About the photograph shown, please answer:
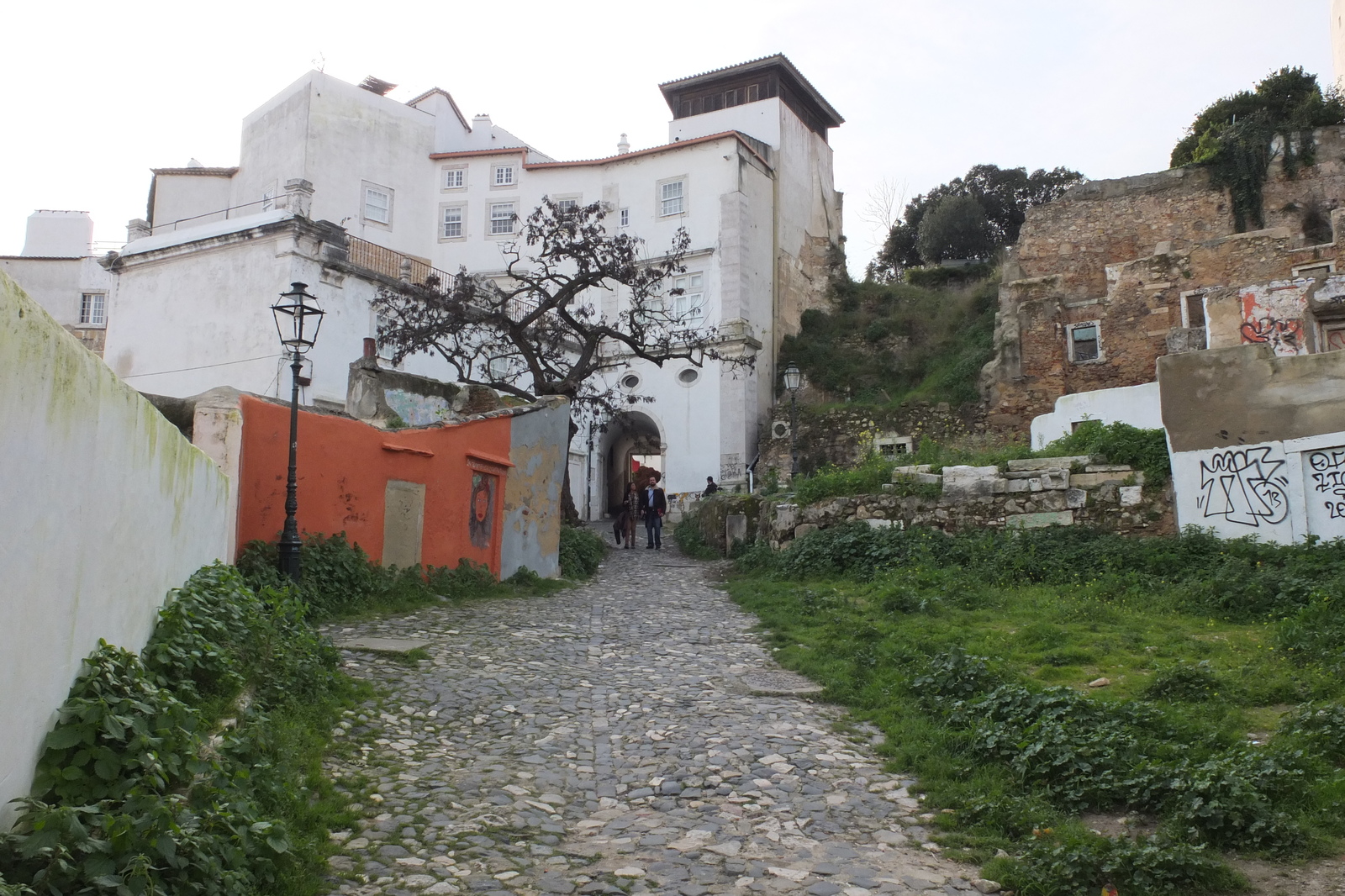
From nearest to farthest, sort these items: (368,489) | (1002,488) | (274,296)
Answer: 1. (368,489)
2. (1002,488)
3. (274,296)

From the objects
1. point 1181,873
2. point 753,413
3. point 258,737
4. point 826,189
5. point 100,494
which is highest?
point 826,189

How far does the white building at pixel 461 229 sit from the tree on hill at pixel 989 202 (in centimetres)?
691

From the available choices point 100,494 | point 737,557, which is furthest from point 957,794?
point 737,557

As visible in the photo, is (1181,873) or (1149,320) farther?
(1149,320)

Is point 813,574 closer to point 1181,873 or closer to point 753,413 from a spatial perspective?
point 1181,873

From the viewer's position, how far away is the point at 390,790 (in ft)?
18.1

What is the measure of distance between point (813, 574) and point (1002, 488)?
9.54 feet

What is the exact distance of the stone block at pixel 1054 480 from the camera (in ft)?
42.9

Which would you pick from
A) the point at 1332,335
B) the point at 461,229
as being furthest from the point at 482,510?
the point at 461,229

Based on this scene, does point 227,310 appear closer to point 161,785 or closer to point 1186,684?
point 161,785

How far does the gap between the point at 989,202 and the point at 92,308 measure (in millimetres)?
37699

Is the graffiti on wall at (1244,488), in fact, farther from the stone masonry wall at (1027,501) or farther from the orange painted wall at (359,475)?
the orange painted wall at (359,475)

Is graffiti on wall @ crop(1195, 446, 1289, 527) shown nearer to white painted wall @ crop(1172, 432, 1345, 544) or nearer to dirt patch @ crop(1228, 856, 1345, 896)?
white painted wall @ crop(1172, 432, 1345, 544)

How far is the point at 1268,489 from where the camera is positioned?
444 inches
